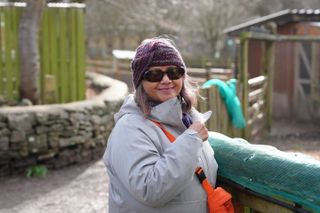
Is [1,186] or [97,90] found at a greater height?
[97,90]

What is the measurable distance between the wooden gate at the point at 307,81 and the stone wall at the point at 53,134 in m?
5.76

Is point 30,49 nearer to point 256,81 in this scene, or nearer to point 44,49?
point 44,49

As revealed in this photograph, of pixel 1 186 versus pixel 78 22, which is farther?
pixel 78 22

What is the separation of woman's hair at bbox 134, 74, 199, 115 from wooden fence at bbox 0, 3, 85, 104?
6750mm

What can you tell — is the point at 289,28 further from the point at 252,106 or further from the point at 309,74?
the point at 252,106

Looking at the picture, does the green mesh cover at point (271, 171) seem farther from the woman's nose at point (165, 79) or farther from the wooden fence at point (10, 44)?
the wooden fence at point (10, 44)

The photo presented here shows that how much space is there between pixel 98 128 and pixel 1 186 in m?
1.78

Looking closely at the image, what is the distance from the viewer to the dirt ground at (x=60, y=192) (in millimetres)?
5523

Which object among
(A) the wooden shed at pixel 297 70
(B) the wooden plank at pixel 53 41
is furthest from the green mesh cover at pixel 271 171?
(A) the wooden shed at pixel 297 70

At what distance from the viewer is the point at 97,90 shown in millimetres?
10906

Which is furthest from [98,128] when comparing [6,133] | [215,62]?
[215,62]

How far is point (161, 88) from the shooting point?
81.2 inches

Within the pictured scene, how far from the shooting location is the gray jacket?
180cm

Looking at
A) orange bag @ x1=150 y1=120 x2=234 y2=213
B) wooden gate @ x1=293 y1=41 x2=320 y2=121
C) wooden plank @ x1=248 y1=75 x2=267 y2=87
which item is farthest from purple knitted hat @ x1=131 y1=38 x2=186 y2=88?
wooden gate @ x1=293 y1=41 x2=320 y2=121
